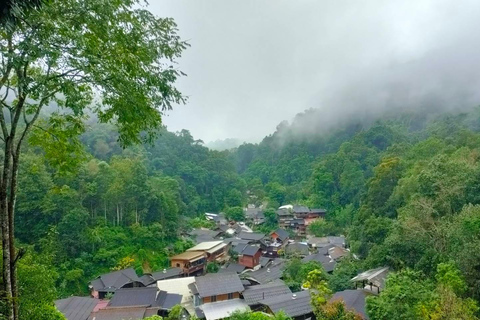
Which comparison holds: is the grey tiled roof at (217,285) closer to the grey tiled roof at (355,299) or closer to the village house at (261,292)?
the village house at (261,292)

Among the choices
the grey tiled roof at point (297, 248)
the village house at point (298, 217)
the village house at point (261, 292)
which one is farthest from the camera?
the village house at point (298, 217)

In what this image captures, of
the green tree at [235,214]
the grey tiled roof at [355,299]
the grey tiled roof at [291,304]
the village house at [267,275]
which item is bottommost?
the village house at [267,275]

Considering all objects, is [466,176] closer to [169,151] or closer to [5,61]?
[5,61]

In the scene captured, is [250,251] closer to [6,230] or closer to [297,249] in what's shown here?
[297,249]

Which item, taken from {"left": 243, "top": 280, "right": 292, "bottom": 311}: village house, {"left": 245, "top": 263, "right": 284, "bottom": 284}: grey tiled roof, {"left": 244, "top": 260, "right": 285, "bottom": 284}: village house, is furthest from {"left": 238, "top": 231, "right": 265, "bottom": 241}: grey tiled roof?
{"left": 243, "top": 280, "right": 292, "bottom": 311}: village house

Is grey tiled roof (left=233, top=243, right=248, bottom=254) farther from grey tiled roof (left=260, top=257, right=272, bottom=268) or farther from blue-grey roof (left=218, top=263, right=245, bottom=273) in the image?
blue-grey roof (left=218, top=263, right=245, bottom=273)

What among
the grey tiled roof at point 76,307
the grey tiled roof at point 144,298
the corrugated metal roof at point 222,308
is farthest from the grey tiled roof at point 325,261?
the grey tiled roof at point 76,307

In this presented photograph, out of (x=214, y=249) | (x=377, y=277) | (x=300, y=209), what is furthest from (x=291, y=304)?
(x=300, y=209)
